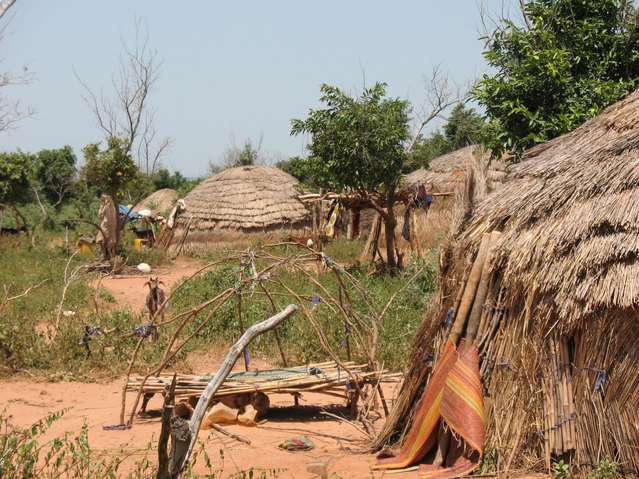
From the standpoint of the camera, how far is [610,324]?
206 inches

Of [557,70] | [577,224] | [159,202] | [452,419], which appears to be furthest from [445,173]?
[452,419]

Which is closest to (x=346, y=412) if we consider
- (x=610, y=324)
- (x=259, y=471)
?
(x=259, y=471)

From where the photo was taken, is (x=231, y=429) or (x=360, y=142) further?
(x=360, y=142)

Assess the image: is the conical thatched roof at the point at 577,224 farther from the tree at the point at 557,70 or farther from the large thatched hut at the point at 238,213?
the large thatched hut at the point at 238,213

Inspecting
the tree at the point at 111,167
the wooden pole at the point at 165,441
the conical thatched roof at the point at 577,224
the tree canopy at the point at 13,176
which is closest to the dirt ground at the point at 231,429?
the conical thatched roof at the point at 577,224

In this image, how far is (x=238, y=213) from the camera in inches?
862

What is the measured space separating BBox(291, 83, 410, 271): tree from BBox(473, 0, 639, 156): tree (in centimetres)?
413

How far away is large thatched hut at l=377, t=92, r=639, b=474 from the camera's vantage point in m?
5.20

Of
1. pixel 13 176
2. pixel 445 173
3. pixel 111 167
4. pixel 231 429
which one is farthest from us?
pixel 13 176

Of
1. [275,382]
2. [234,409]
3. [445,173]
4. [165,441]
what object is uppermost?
Answer: [445,173]

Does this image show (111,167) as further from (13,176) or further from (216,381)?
(216,381)

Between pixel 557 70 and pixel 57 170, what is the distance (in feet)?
85.7

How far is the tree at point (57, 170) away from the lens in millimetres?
32531

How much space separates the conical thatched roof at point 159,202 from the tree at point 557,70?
17.7 m
